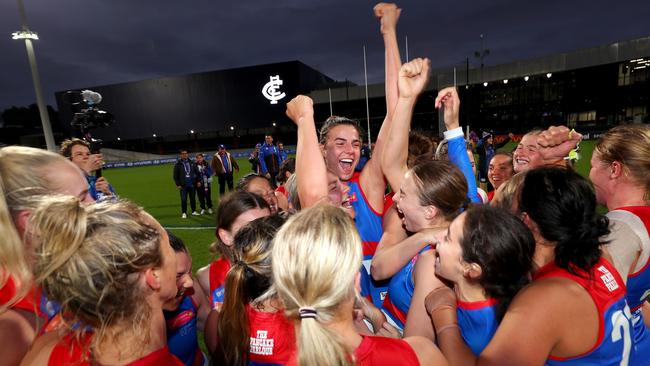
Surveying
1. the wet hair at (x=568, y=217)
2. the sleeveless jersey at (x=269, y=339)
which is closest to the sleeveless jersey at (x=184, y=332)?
the sleeveless jersey at (x=269, y=339)

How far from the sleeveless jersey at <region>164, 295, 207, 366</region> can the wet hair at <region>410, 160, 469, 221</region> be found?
184 centimetres

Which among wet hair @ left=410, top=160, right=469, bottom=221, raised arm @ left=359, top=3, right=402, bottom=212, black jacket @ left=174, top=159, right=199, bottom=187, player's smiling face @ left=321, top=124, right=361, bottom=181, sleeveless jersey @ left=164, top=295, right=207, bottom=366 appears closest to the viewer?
wet hair @ left=410, top=160, right=469, bottom=221

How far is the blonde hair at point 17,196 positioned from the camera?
1389 millimetres

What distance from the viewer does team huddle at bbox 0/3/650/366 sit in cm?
123

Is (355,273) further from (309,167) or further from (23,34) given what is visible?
(23,34)

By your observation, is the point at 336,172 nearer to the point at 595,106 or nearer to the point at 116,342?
the point at 116,342

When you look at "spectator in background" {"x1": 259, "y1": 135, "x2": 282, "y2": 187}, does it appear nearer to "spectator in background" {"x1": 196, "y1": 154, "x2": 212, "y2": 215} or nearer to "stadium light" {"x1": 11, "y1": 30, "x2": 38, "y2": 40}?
"spectator in background" {"x1": 196, "y1": 154, "x2": 212, "y2": 215}

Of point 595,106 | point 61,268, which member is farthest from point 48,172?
point 595,106

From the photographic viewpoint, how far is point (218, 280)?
7.94 feet

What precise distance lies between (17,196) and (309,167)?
4.65 feet

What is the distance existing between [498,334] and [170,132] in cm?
5209

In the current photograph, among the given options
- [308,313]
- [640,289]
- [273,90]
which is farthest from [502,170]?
[273,90]

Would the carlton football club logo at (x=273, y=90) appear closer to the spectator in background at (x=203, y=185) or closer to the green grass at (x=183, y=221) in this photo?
the green grass at (x=183, y=221)

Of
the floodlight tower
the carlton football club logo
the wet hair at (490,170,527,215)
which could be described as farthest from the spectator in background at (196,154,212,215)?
the carlton football club logo
